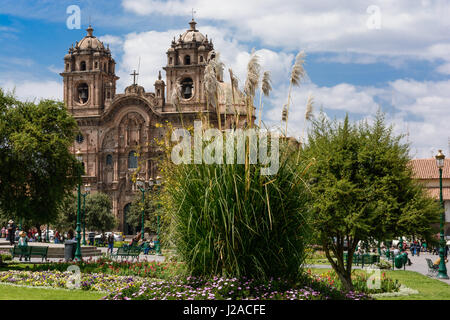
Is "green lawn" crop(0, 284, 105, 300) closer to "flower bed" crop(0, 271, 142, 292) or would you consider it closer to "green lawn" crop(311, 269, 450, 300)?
"flower bed" crop(0, 271, 142, 292)

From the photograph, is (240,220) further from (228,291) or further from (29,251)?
(29,251)

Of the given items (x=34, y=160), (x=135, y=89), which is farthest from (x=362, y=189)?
(x=135, y=89)

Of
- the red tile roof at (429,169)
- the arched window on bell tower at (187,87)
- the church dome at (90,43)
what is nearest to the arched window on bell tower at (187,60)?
the arched window on bell tower at (187,87)

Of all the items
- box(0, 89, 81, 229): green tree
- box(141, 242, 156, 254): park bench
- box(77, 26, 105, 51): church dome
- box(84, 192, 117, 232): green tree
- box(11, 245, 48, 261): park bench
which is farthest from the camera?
box(77, 26, 105, 51): church dome

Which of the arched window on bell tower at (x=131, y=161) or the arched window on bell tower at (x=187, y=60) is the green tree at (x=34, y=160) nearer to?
the arched window on bell tower at (x=187, y=60)

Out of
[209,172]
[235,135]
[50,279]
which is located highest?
[235,135]

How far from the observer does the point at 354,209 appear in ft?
41.4

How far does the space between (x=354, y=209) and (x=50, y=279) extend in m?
7.50

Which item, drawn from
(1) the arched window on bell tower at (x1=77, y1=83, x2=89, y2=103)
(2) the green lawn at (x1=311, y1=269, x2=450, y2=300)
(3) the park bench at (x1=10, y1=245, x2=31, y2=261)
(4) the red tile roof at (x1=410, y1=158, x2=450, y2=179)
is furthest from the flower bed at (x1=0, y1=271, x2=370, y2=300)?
(1) the arched window on bell tower at (x1=77, y1=83, x2=89, y2=103)

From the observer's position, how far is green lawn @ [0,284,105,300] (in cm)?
1145

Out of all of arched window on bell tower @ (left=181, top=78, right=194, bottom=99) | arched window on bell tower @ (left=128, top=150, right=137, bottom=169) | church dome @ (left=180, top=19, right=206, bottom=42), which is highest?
church dome @ (left=180, top=19, right=206, bottom=42)
